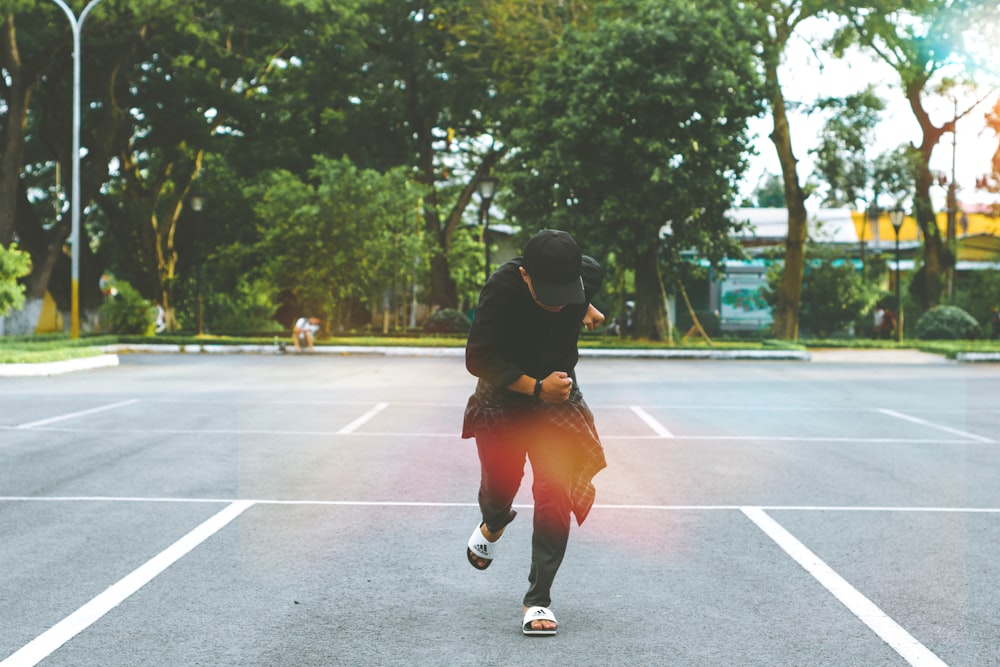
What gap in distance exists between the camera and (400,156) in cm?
4184

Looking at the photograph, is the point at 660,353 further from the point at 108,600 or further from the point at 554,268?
the point at 554,268

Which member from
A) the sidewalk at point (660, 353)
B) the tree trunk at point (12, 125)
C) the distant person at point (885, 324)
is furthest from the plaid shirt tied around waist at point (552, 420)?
the distant person at point (885, 324)

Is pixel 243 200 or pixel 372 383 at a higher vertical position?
pixel 243 200

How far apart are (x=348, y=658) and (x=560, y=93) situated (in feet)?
94.4

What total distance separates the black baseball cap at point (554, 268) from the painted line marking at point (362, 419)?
8.09 metres

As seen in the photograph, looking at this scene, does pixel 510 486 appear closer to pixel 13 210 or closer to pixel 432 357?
pixel 432 357

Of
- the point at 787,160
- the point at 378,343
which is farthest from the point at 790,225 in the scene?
the point at 378,343

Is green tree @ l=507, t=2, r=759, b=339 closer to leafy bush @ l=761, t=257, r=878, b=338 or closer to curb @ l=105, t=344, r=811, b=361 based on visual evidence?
curb @ l=105, t=344, r=811, b=361

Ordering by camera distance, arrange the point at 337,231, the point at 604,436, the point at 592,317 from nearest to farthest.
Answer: the point at 592,317 < the point at 604,436 < the point at 337,231

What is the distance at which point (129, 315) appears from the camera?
36062mm

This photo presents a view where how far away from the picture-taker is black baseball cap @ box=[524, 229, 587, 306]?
15.5 ft

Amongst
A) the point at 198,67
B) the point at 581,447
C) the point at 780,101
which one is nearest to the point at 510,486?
the point at 581,447

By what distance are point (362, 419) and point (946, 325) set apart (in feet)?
92.0

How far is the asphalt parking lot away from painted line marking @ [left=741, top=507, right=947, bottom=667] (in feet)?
0.06
